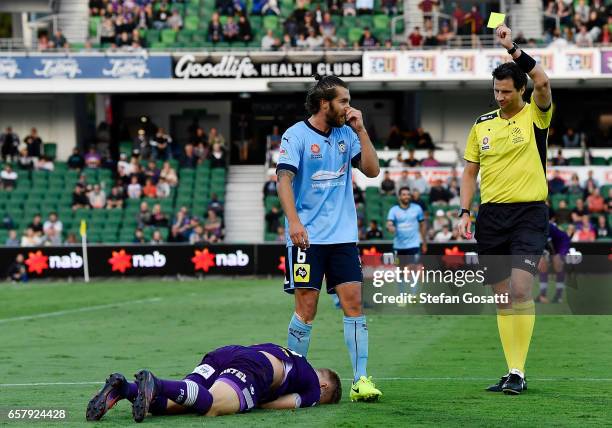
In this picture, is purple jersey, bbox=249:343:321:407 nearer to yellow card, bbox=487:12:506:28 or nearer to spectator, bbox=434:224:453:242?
yellow card, bbox=487:12:506:28

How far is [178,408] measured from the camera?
7.88 metres

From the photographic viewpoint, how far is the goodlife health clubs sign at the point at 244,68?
36781mm

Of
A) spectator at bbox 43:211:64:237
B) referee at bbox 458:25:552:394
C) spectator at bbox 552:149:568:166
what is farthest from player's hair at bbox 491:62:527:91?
spectator at bbox 552:149:568:166

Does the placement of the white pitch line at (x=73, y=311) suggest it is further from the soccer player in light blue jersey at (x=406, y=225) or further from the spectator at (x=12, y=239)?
the spectator at (x=12, y=239)

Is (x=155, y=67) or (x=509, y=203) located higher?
(x=155, y=67)

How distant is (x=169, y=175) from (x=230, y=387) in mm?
28202

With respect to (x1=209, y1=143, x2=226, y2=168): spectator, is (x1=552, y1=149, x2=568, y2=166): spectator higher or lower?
lower

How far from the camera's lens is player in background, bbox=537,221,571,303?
21431 millimetres

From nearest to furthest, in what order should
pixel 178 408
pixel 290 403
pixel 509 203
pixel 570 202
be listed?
1. pixel 178 408
2. pixel 290 403
3. pixel 509 203
4. pixel 570 202

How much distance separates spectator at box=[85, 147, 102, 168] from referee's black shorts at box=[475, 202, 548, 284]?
2811 centimetres

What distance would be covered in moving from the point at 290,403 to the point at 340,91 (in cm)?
232

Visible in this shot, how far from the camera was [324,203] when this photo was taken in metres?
9.27

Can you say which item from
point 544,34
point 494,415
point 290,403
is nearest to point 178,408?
point 290,403

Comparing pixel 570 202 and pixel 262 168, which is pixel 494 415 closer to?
pixel 570 202
